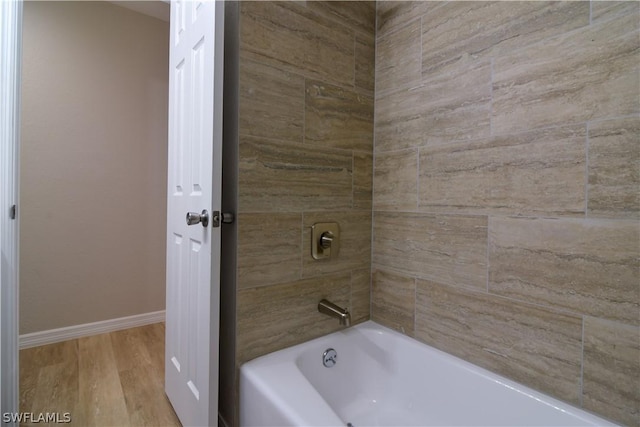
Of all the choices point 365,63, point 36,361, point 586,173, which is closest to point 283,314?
point 586,173

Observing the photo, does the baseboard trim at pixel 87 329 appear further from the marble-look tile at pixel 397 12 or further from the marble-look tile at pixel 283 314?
the marble-look tile at pixel 397 12

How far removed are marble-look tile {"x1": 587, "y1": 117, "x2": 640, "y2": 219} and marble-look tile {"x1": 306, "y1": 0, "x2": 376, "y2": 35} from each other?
1.09 metres

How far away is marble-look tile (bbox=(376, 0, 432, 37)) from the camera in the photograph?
1358mm

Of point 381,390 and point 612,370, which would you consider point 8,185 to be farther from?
point 612,370

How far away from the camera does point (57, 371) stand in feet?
6.10

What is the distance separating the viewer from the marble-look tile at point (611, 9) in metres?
0.84

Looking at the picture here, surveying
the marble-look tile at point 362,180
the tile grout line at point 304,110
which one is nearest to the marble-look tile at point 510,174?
the marble-look tile at point 362,180

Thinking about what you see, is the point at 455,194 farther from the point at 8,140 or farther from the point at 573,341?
the point at 8,140

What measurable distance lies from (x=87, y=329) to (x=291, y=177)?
7.42 feet

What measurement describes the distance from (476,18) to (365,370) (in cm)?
156

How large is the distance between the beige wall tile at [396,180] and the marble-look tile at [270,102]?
0.47 m

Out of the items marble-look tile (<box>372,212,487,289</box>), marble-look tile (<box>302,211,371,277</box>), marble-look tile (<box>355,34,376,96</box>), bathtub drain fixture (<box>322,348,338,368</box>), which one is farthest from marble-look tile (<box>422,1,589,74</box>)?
bathtub drain fixture (<box>322,348,338,368</box>)

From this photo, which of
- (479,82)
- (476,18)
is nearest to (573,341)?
(479,82)

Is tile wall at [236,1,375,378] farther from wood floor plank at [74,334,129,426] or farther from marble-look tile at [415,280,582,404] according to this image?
wood floor plank at [74,334,129,426]
